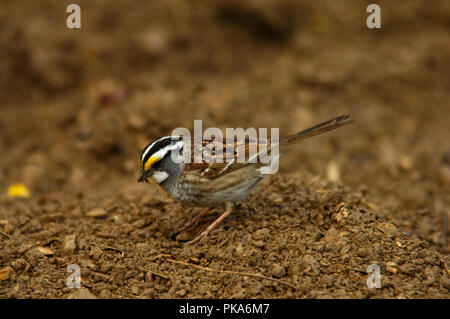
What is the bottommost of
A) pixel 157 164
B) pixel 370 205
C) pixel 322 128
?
pixel 370 205

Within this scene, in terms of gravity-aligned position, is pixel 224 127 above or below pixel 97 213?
above

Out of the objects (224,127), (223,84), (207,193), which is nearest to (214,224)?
(207,193)

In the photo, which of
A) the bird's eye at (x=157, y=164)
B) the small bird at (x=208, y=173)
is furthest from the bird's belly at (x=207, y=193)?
the bird's eye at (x=157, y=164)

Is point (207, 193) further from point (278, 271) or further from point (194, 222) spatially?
point (278, 271)

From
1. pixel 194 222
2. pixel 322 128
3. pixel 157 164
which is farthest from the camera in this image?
pixel 194 222

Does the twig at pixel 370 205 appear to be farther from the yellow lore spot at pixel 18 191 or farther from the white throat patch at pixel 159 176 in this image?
the yellow lore spot at pixel 18 191

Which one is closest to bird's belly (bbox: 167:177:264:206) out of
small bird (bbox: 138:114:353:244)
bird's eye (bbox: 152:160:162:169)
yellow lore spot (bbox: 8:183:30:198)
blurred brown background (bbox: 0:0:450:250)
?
small bird (bbox: 138:114:353:244)
